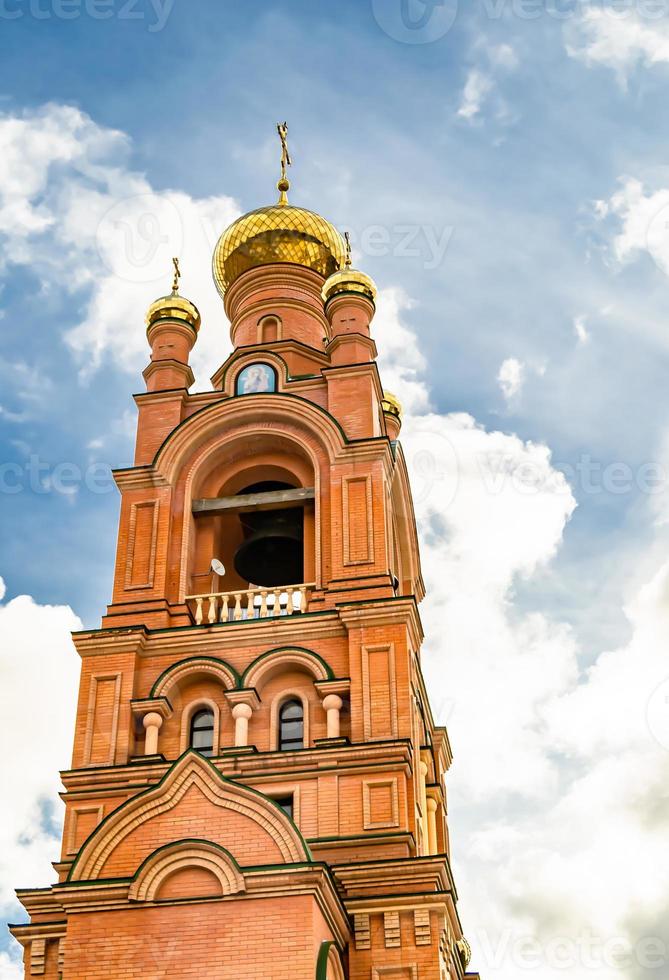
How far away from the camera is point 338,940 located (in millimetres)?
12688

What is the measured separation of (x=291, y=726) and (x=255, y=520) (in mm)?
3825

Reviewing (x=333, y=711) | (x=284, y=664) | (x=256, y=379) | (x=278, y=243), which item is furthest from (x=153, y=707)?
(x=278, y=243)

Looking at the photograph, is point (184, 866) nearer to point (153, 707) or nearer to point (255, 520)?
point (153, 707)

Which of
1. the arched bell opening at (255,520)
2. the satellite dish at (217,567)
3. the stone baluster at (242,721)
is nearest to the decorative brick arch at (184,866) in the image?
the stone baluster at (242,721)

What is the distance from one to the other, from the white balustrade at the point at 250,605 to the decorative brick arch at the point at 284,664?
24.5 inches

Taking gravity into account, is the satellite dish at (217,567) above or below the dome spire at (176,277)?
below

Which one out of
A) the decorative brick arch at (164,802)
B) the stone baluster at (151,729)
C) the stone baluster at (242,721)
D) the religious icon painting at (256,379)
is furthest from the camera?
the religious icon painting at (256,379)

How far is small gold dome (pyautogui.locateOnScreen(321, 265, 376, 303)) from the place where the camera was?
1975cm

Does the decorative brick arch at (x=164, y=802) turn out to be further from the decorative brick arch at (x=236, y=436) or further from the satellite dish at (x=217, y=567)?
the decorative brick arch at (x=236, y=436)

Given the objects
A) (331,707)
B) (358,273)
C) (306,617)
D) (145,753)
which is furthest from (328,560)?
(358,273)

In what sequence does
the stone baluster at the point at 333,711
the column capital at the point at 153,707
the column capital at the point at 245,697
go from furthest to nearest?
the column capital at the point at 153,707, the column capital at the point at 245,697, the stone baluster at the point at 333,711

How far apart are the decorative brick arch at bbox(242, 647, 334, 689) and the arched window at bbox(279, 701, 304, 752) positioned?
0.41 m

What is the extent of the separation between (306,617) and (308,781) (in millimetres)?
2177

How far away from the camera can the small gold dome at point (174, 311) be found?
65.6 ft
